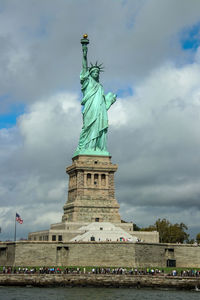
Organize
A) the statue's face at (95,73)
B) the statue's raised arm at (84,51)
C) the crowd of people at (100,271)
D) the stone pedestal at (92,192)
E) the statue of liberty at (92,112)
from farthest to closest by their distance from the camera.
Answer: the statue's raised arm at (84,51) → the statue's face at (95,73) → the statue of liberty at (92,112) → the stone pedestal at (92,192) → the crowd of people at (100,271)

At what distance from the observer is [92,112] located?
67.4 meters

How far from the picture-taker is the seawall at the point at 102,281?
1756 inches

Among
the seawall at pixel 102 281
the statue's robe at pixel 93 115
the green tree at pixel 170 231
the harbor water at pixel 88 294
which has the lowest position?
the harbor water at pixel 88 294

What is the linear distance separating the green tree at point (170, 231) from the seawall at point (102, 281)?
3278 cm

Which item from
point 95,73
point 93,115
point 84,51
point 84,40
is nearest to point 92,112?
point 93,115

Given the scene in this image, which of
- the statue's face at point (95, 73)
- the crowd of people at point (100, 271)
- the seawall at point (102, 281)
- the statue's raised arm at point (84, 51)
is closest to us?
the seawall at point (102, 281)

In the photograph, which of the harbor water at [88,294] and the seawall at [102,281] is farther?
the seawall at [102,281]

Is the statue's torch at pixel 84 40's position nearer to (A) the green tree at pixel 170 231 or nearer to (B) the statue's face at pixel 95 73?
(B) the statue's face at pixel 95 73

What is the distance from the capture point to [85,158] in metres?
65.5

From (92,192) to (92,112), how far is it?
1068cm

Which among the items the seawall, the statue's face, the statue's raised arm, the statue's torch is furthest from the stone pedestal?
the seawall

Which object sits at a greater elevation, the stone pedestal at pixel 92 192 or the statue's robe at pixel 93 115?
the statue's robe at pixel 93 115

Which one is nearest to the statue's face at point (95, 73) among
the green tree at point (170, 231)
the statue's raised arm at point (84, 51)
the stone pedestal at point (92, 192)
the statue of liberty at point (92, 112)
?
the statue of liberty at point (92, 112)

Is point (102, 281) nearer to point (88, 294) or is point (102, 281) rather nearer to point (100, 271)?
point (100, 271)
